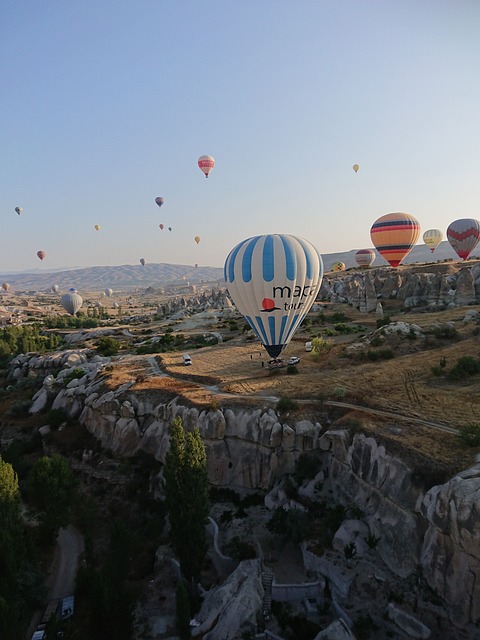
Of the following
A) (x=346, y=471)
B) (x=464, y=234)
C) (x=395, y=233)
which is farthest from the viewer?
(x=464, y=234)

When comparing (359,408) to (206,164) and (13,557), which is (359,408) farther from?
(206,164)

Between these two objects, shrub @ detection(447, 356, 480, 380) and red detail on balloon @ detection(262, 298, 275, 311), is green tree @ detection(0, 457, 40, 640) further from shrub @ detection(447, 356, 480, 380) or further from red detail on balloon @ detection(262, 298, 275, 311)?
shrub @ detection(447, 356, 480, 380)

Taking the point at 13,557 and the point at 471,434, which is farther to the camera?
the point at 471,434

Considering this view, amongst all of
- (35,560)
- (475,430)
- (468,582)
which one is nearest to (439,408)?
(475,430)

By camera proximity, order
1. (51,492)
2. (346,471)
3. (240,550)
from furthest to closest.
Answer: (51,492), (346,471), (240,550)

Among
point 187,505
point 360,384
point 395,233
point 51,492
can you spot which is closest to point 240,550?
point 187,505

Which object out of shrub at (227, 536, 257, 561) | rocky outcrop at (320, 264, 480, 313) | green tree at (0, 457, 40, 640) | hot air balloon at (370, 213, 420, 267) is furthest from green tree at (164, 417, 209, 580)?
hot air balloon at (370, 213, 420, 267)
